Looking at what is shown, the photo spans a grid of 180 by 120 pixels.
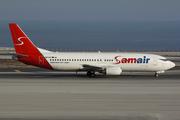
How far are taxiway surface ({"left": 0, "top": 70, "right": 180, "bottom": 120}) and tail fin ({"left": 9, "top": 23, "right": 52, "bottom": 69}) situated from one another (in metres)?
3.84

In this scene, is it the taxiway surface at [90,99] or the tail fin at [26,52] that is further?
the tail fin at [26,52]

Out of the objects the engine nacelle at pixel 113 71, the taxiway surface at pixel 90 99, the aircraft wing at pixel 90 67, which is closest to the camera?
the taxiway surface at pixel 90 99

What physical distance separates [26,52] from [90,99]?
1825cm

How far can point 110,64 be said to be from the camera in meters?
41.3

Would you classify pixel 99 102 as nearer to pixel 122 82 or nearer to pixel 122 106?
pixel 122 106

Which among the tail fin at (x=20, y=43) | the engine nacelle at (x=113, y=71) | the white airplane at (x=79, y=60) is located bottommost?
the engine nacelle at (x=113, y=71)

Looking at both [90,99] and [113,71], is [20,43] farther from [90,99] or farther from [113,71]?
[90,99]

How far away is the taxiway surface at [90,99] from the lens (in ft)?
68.7

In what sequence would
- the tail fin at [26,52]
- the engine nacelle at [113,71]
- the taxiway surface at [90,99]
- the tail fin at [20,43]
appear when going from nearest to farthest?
the taxiway surface at [90,99]
the engine nacelle at [113,71]
the tail fin at [26,52]
the tail fin at [20,43]

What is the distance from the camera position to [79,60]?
1614 inches

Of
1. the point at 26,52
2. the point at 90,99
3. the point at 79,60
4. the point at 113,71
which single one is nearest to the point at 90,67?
the point at 79,60

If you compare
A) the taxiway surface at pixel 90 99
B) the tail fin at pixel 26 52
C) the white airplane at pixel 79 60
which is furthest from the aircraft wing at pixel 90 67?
the tail fin at pixel 26 52

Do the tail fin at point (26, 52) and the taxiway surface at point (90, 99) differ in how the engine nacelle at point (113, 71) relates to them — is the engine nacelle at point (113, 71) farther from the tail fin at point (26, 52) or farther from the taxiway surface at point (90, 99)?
the tail fin at point (26, 52)

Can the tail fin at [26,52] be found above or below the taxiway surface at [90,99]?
above
